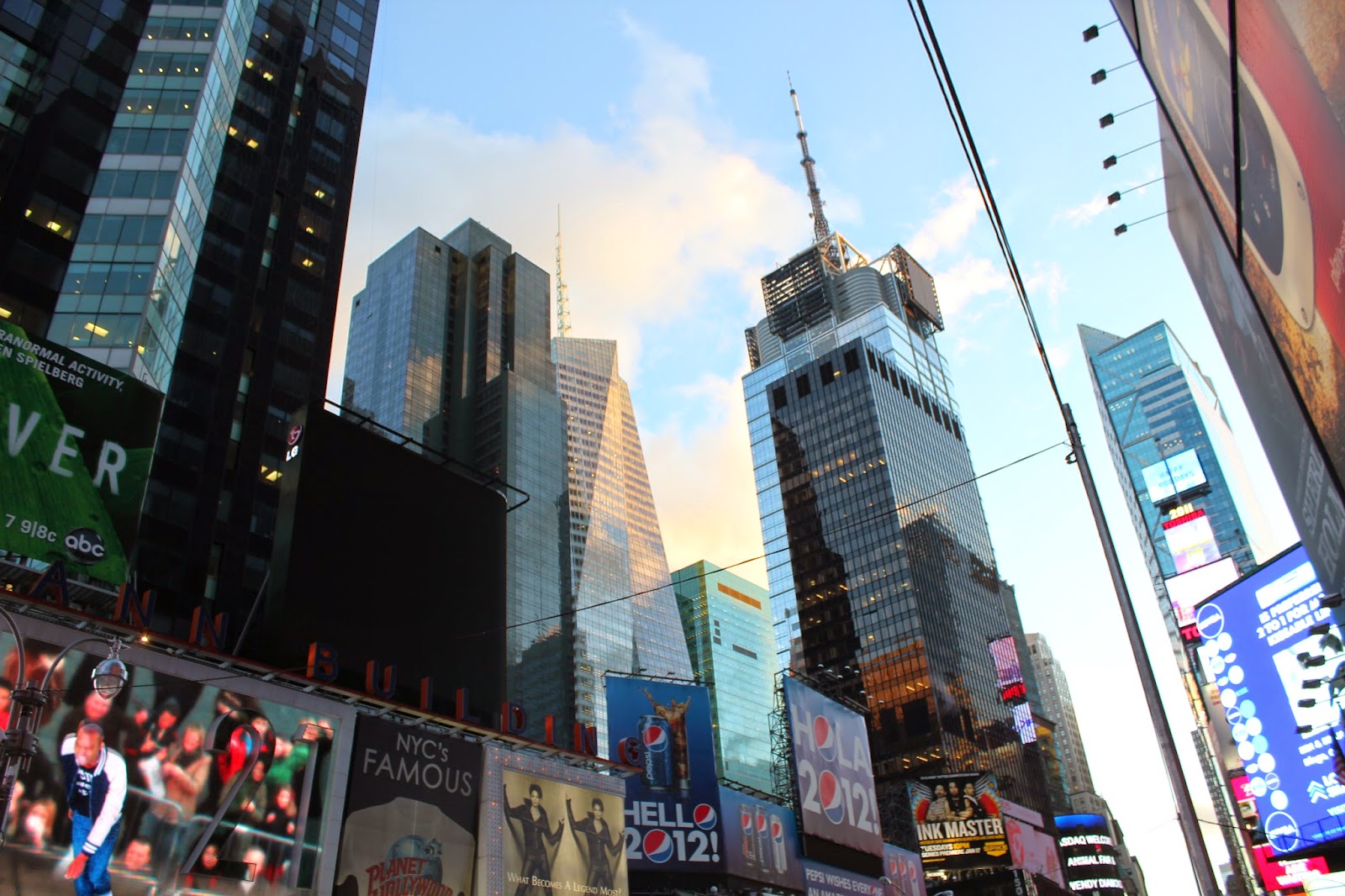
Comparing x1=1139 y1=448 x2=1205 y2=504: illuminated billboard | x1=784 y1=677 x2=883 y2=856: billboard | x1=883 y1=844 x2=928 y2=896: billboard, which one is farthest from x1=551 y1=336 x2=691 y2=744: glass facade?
→ x1=784 y1=677 x2=883 y2=856: billboard

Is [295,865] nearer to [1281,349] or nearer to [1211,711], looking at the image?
[1281,349]

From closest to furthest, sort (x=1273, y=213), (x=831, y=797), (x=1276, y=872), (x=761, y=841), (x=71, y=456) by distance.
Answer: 1. (x=1273, y=213)
2. (x=71, y=456)
3. (x=761, y=841)
4. (x=831, y=797)
5. (x=1276, y=872)

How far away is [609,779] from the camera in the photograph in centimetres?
3409

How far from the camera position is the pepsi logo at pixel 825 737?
5125 cm

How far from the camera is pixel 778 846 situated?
155 ft

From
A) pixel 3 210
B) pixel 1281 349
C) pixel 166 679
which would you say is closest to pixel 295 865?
Result: pixel 166 679

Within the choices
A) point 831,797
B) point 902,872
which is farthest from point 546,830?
point 902,872

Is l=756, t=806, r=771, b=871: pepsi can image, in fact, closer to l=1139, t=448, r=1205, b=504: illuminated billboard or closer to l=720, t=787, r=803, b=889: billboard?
l=720, t=787, r=803, b=889: billboard

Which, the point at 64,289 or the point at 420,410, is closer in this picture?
the point at 64,289

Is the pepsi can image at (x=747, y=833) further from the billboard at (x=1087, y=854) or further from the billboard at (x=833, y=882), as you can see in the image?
the billboard at (x=1087, y=854)

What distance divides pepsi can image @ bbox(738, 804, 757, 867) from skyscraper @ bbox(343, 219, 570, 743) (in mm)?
93713

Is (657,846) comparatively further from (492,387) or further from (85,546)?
(492,387)

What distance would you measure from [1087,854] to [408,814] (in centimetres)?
9669

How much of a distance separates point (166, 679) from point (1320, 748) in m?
35.7
